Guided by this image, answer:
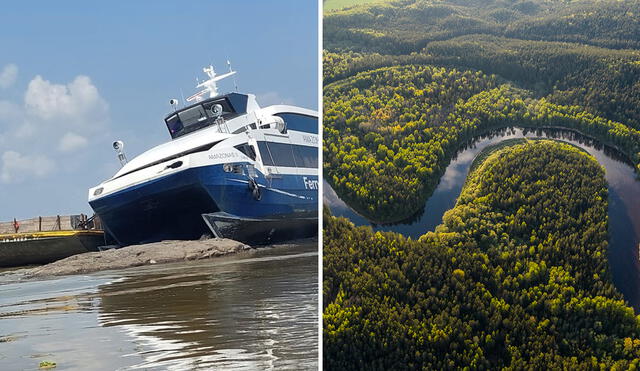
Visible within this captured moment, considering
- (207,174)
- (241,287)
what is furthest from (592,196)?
(207,174)

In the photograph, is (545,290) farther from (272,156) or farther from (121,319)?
(272,156)

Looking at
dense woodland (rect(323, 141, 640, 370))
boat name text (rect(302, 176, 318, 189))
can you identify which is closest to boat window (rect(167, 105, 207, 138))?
boat name text (rect(302, 176, 318, 189))

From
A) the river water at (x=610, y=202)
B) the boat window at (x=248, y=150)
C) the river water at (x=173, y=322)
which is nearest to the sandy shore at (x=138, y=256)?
the boat window at (x=248, y=150)

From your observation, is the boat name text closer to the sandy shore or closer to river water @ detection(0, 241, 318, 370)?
the sandy shore

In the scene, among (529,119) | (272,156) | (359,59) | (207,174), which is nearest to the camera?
(529,119)

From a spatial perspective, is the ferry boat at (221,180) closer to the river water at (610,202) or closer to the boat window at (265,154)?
the boat window at (265,154)

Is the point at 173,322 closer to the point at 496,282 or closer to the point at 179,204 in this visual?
the point at 496,282
